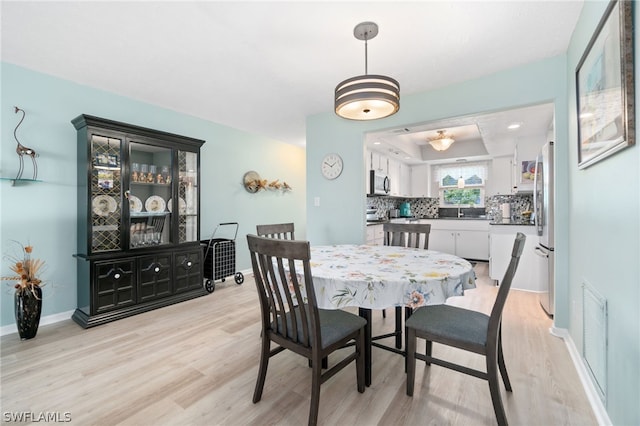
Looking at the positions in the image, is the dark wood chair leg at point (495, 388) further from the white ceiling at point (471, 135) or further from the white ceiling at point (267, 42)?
the white ceiling at point (471, 135)

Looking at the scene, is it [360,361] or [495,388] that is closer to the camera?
[495,388]

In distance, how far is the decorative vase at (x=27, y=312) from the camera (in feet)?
7.88

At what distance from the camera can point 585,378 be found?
1.75m

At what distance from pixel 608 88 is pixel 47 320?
4594 millimetres

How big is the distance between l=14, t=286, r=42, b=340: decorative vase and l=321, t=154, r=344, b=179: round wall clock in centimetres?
315

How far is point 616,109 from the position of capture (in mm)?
1273

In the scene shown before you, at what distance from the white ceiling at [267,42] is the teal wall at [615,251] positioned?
50 cm

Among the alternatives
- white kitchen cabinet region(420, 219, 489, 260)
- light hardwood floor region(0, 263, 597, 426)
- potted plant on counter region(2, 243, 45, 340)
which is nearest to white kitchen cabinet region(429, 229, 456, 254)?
white kitchen cabinet region(420, 219, 489, 260)

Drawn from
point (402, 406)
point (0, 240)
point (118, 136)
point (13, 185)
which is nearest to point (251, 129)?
point (118, 136)

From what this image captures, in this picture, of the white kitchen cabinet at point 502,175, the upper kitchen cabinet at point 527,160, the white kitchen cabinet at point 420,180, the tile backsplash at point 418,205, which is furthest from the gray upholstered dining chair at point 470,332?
the white kitchen cabinet at point 420,180

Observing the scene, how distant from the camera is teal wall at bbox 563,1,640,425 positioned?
3.69 ft

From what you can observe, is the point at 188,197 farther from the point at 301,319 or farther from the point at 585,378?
the point at 585,378

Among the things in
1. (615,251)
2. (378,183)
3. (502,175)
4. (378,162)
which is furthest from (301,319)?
(502,175)

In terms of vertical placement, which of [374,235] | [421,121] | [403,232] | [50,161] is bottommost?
[374,235]
